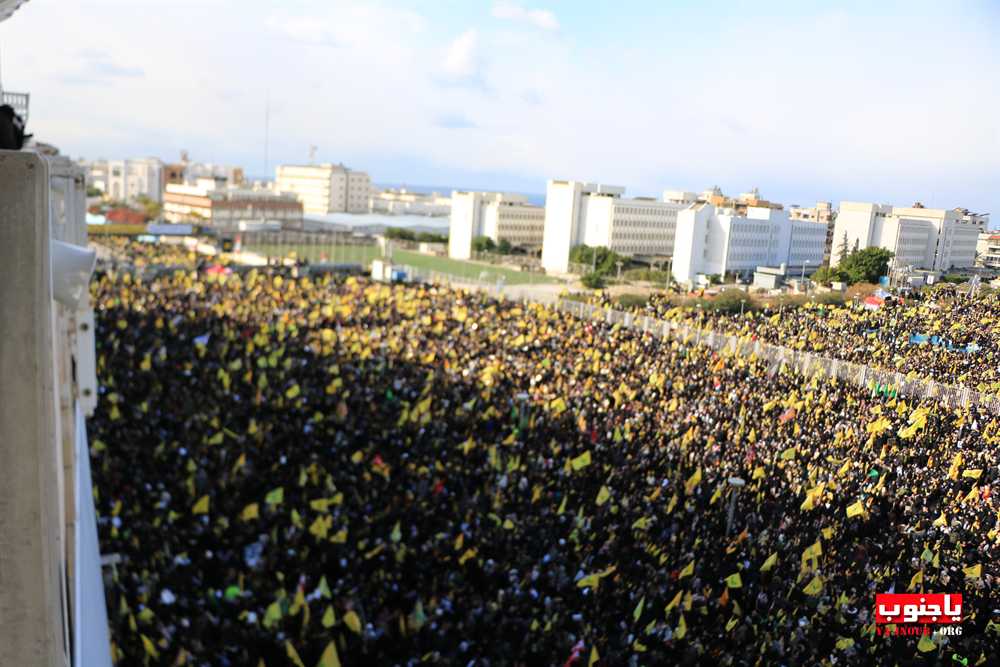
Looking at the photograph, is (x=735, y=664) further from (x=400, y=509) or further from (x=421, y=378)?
(x=421, y=378)

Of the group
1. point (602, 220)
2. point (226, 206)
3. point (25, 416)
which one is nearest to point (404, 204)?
point (226, 206)

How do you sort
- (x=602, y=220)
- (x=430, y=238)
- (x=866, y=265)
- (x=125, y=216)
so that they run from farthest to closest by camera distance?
(x=125, y=216) → (x=430, y=238) → (x=602, y=220) → (x=866, y=265)

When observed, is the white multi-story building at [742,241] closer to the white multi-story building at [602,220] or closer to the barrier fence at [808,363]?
the barrier fence at [808,363]

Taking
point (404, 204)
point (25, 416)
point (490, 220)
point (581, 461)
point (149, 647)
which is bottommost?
point (149, 647)

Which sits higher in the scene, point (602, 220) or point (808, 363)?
point (602, 220)

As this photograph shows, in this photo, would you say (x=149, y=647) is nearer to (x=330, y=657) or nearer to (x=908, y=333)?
(x=330, y=657)

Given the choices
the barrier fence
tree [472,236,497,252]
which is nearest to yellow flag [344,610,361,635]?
Answer: the barrier fence

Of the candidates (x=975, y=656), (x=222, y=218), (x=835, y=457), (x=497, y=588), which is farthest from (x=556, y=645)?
(x=222, y=218)
